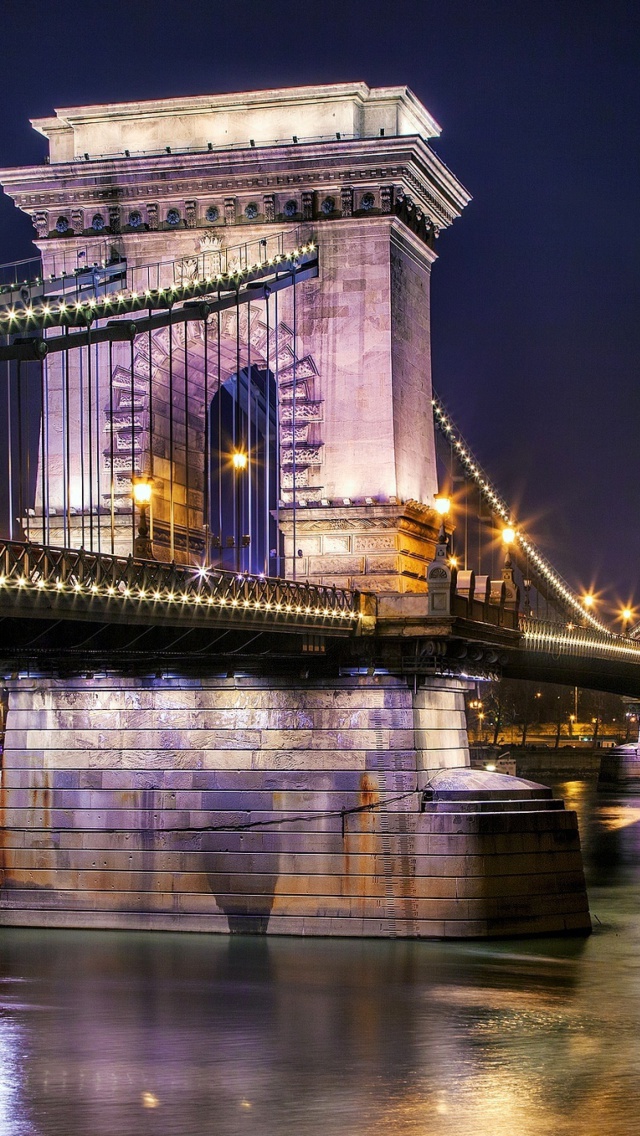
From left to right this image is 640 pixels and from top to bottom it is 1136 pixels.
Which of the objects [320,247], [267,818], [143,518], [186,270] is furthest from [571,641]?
[143,518]

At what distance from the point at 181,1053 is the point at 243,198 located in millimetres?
22861

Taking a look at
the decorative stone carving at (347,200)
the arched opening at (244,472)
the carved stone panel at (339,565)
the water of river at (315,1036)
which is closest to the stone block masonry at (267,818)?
the water of river at (315,1036)

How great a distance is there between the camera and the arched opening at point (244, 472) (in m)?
Answer: 51.0

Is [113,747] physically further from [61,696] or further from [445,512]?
[445,512]

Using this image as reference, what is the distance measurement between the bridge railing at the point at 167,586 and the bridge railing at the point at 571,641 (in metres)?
17.2

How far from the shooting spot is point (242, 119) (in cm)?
4869

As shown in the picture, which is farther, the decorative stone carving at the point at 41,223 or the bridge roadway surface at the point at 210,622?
the decorative stone carving at the point at 41,223

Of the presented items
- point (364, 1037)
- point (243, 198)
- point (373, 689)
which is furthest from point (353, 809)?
point (243, 198)

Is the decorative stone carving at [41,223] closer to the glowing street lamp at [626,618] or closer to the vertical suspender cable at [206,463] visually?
the vertical suspender cable at [206,463]

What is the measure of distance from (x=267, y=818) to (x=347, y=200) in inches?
599

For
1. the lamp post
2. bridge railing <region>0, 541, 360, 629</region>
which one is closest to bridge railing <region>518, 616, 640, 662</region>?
bridge railing <region>0, 541, 360, 629</region>

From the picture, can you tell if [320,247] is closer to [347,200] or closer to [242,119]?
[347,200]

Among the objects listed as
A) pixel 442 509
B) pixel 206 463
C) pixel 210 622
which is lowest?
pixel 210 622

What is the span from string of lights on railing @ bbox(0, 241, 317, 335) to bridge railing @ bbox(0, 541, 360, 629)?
455cm
